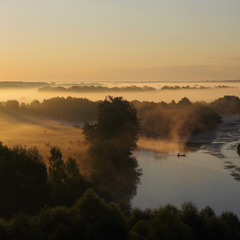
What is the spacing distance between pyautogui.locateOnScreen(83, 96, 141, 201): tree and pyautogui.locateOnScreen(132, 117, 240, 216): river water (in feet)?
9.79

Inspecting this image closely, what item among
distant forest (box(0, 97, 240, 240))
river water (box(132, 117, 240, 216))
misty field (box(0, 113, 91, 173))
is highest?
distant forest (box(0, 97, 240, 240))

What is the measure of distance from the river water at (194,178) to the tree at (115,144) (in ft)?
9.79

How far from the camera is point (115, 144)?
72.9 meters

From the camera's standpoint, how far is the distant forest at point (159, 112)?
435ft

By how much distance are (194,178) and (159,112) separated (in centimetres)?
9355

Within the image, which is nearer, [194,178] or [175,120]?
[194,178]

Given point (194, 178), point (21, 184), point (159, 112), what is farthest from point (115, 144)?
point (159, 112)

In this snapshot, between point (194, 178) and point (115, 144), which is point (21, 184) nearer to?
point (115, 144)

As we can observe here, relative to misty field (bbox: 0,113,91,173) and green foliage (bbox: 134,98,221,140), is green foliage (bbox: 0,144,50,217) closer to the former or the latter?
misty field (bbox: 0,113,91,173)

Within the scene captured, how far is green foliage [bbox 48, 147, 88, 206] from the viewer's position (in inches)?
1715

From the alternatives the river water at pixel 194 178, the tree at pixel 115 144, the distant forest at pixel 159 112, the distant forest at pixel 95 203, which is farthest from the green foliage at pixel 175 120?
the distant forest at pixel 95 203

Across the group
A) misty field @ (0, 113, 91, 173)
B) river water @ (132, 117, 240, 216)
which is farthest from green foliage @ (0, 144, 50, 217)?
misty field @ (0, 113, 91, 173)

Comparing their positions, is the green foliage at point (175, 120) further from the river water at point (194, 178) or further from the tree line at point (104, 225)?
the tree line at point (104, 225)

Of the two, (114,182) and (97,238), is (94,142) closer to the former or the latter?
(114,182)
